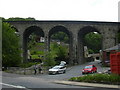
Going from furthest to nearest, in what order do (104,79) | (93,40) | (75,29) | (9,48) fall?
(93,40) < (75,29) < (9,48) < (104,79)

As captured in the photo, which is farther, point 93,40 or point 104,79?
point 93,40

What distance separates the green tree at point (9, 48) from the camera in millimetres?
46469

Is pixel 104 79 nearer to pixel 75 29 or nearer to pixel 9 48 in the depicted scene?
pixel 9 48

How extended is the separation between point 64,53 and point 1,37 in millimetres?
34718

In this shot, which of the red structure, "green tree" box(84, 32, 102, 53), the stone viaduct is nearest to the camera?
the red structure

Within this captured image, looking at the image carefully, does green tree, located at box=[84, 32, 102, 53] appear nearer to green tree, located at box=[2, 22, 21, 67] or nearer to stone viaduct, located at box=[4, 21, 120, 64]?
stone viaduct, located at box=[4, 21, 120, 64]

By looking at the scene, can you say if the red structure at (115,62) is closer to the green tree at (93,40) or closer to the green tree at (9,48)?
the green tree at (9,48)

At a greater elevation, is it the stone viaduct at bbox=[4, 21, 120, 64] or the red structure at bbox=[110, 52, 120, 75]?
the stone viaduct at bbox=[4, 21, 120, 64]

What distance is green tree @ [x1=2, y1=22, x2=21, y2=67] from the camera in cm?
4647

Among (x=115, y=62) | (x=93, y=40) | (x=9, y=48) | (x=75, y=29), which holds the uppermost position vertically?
(x=75, y=29)

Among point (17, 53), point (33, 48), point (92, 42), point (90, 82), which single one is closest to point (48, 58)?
point (17, 53)

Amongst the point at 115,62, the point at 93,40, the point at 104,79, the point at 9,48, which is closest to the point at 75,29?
the point at 9,48

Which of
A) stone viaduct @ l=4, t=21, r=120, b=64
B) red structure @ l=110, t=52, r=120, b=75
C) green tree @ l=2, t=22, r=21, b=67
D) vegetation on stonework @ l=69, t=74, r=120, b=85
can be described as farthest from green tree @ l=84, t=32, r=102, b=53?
red structure @ l=110, t=52, r=120, b=75

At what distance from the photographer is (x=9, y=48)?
47562 mm
